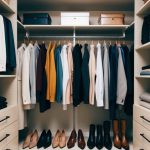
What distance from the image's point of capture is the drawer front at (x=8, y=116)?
1.62 m

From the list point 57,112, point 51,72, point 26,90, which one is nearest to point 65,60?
point 51,72

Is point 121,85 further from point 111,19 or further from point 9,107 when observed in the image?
point 9,107

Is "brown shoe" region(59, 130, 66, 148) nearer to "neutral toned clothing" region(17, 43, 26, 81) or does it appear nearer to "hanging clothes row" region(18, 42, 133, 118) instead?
"hanging clothes row" region(18, 42, 133, 118)

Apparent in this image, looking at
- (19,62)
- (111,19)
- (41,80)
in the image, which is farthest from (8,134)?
(111,19)

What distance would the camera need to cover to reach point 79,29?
7.75 ft

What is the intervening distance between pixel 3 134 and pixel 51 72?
78 centimetres

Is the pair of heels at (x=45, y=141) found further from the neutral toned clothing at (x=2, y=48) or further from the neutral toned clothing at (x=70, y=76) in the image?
the neutral toned clothing at (x=2, y=48)

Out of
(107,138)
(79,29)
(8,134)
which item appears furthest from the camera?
(79,29)

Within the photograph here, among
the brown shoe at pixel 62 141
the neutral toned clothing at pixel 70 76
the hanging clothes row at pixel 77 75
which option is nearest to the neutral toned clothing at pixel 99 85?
the hanging clothes row at pixel 77 75

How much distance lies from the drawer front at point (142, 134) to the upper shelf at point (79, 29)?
1.12 meters

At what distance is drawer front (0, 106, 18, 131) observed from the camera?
5.30 ft

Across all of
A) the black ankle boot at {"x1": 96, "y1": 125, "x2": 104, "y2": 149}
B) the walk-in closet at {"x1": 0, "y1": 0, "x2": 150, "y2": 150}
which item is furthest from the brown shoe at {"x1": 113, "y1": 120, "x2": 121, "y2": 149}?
the black ankle boot at {"x1": 96, "y1": 125, "x2": 104, "y2": 149}

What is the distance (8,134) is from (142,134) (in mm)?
1225

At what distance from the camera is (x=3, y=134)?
5.36 ft
